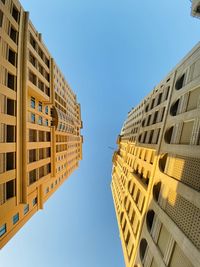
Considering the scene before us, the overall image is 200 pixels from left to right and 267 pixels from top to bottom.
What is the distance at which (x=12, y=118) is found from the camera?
21.0 metres

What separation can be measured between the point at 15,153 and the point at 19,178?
11.4 feet

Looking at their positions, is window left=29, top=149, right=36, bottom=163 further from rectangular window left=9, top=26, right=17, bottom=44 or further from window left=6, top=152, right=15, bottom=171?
rectangular window left=9, top=26, right=17, bottom=44

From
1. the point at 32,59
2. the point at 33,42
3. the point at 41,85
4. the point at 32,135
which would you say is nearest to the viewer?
the point at 32,135

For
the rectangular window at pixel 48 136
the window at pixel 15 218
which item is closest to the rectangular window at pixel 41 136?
the rectangular window at pixel 48 136

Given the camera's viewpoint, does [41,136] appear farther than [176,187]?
Yes

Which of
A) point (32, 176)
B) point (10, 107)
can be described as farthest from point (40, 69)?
point (32, 176)

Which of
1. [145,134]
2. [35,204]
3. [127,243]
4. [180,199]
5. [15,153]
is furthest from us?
[145,134]

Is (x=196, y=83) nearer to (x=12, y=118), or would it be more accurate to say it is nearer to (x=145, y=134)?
(x=145, y=134)

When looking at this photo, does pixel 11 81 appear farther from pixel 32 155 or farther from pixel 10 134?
pixel 32 155

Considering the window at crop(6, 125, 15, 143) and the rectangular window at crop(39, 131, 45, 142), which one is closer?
the window at crop(6, 125, 15, 143)

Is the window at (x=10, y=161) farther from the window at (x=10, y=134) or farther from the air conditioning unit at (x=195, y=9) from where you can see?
the air conditioning unit at (x=195, y=9)

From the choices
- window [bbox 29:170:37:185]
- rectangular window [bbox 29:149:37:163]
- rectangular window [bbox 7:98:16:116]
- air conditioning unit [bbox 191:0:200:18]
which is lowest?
window [bbox 29:170:37:185]

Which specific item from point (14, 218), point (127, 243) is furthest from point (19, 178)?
point (127, 243)

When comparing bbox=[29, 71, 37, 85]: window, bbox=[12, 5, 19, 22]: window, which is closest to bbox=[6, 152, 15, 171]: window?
bbox=[29, 71, 37, 85]: window
